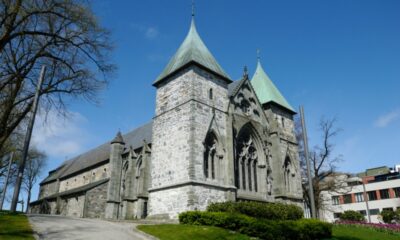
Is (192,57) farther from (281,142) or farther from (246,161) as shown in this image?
(281,142)

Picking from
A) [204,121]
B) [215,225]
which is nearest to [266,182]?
[204,121]

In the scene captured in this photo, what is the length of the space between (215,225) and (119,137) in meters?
20.5

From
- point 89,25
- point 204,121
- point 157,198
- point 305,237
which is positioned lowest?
point 305,237

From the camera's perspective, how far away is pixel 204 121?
23156 mm

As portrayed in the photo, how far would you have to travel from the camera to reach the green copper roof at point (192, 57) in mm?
24844

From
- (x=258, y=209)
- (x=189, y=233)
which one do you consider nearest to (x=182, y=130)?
(x=258, y=209)

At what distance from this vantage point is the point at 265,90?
31641mm

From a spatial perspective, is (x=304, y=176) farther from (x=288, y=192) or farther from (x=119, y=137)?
(x=119, y=137)

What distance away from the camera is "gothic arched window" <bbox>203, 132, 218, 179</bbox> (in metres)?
22.4

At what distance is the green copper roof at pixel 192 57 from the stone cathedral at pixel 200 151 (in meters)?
0.09

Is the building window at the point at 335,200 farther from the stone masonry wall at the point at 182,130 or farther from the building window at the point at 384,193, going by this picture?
the stone masonry wall at the point at 182,130

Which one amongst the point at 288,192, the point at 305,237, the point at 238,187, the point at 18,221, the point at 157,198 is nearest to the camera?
the point at 18,221

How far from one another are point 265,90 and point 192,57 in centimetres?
1004

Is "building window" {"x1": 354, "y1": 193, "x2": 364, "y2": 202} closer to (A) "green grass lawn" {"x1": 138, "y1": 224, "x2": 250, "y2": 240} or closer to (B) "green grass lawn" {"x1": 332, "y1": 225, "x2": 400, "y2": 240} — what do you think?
(B) "green grass lawn" {"x1": 332, "y1": 225, "x2": 400, "y2": 240}
